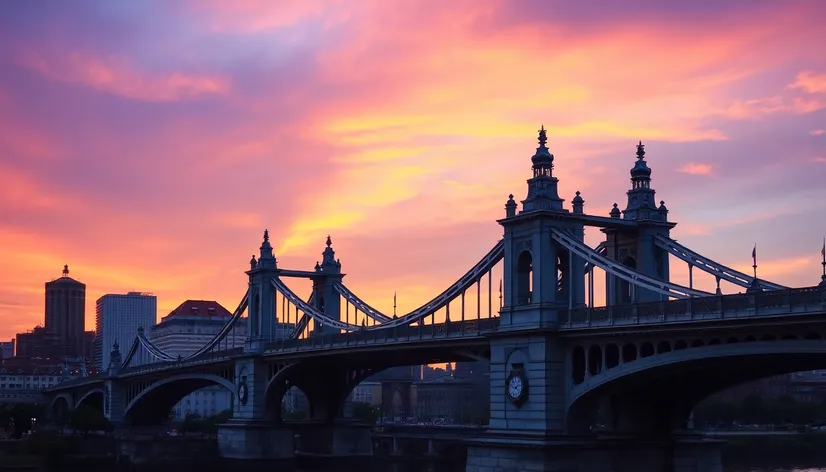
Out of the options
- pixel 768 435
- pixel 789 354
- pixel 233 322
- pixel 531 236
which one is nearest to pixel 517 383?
pixel 531 236

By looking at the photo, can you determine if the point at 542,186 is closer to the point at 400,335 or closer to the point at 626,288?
the point at 626,288

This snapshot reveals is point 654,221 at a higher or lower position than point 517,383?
higher

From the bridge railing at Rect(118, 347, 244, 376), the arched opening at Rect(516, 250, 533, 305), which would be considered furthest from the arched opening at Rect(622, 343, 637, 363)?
the bridge railing at Rect(118, 347, 244, 376)

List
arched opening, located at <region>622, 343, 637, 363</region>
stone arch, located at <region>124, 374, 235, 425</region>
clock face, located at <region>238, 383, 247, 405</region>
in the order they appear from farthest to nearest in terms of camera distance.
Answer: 1. stone arch, located at <region>124, 374, 235, 425</region>
2. clock face, located at <region>238, 383, 247, 405</region>
3. arched opening, located at <region>622, 343, 637, 363</region>

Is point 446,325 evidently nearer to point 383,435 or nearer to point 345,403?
point 345,403

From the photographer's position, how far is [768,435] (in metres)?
134

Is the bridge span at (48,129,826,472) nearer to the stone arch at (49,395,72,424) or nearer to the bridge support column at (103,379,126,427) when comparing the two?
the bridge support column at (103,379,126,427)

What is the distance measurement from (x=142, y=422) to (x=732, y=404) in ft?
255

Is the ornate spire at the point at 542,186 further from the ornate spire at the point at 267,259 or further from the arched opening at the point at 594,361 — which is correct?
the ornate spire at the point at 267,259

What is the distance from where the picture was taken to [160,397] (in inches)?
5930

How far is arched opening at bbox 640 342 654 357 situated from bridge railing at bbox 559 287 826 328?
1.72 meters

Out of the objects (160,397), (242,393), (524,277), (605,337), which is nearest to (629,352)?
(605,337)

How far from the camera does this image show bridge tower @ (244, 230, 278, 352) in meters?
110

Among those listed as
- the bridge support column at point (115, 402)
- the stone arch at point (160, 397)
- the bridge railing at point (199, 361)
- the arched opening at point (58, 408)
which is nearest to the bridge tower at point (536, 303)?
the bridge railing at point (199, 361)
